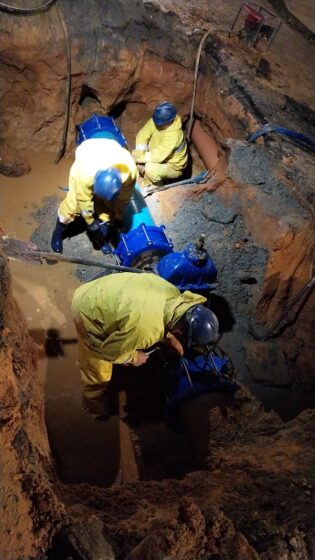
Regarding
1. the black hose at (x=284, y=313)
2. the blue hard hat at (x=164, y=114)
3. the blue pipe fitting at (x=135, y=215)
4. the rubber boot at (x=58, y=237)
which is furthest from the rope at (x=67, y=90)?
the black hose at (x=284, y=313)

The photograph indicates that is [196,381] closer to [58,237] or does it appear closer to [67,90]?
[58,237]

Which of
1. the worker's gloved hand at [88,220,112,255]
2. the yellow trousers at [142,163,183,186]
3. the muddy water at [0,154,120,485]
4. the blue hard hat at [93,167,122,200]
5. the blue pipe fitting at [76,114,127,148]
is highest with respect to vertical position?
the blue hard hat at [93,167,122,200]

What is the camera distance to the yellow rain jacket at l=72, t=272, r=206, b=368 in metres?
2.93

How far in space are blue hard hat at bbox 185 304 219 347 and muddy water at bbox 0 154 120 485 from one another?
4.66 ft

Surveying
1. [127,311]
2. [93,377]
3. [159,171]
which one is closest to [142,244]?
[127,311]

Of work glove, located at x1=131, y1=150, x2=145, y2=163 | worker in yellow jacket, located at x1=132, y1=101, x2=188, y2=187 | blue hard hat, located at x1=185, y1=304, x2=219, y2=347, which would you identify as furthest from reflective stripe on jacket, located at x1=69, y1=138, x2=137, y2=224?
blue hard hat, located at x1=185, y1=304, x2=219, y2=347

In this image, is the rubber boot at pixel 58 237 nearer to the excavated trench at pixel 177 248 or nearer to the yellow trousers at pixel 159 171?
the excavated trench at pixel 177 248

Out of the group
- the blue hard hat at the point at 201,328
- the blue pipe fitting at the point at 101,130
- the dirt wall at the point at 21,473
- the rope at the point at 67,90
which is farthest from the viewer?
the rope at the point at 67,90

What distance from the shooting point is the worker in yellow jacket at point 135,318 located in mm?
2914

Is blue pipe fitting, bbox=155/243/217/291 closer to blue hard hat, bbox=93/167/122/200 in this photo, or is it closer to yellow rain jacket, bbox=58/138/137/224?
blue hard hat, bbox=93/167/122/200

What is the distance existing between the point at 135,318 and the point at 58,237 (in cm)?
248

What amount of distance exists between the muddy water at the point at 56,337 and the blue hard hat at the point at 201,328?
56.0 inches

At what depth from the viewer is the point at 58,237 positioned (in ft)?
16.5

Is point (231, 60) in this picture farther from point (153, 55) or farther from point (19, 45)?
point (19, 45)
